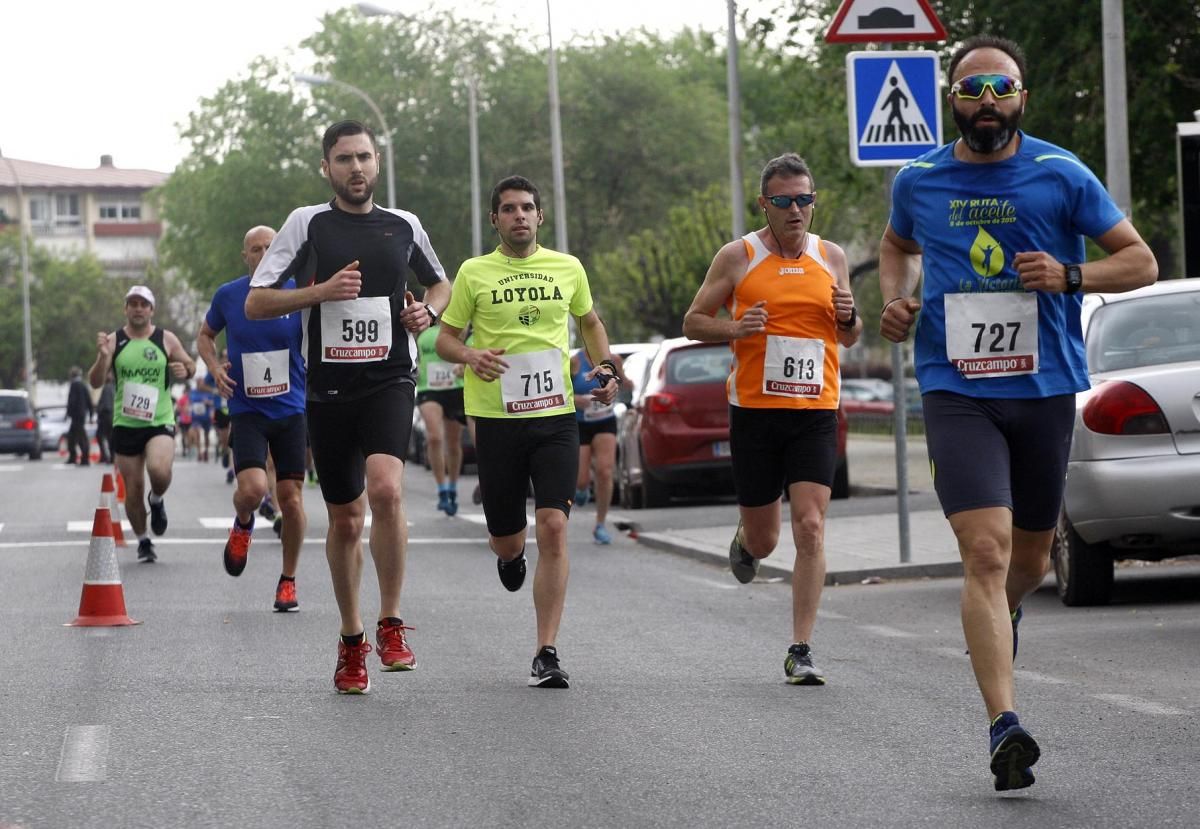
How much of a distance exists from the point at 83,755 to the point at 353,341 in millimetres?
2203

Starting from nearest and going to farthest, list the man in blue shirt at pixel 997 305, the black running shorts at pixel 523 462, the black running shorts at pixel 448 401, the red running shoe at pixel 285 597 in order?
the man in blue shirt at pixel 997 305 < the black running shorts at pixel 523 462 < the red running shoe at pixel 285 597 < the black running shorts at pixel 448 401

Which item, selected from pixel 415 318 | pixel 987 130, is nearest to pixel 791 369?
pixel 415 318

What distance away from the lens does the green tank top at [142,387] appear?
15.2 metres

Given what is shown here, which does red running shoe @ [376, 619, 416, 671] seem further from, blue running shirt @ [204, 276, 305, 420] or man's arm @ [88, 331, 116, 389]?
man's arm @ [88, 331, 116, 389]

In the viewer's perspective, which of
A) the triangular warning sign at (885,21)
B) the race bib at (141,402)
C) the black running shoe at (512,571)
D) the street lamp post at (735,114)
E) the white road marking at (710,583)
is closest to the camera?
the black running shoe at (512,571)

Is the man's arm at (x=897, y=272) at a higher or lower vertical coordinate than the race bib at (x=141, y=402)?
higher

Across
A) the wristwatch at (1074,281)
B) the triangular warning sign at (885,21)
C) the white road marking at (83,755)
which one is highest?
the triangular warning sign at (885,21)

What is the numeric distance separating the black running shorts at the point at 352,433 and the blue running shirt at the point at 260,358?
3620 millimetres

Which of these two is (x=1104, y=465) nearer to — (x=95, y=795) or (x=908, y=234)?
(x=908, y=234)

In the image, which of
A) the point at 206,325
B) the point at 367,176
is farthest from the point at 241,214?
the point at 367,176

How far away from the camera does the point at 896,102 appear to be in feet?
42.7

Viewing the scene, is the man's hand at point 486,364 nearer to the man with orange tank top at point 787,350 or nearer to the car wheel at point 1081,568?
the man with orange tank top at point 787,350

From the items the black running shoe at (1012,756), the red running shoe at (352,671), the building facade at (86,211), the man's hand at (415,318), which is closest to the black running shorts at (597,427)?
the man's hand at (415,318)

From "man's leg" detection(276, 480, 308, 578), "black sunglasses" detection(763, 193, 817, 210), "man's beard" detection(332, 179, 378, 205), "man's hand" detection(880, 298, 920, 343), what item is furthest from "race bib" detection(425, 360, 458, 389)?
"man's hand" detection(880, 298, 920, 343)
